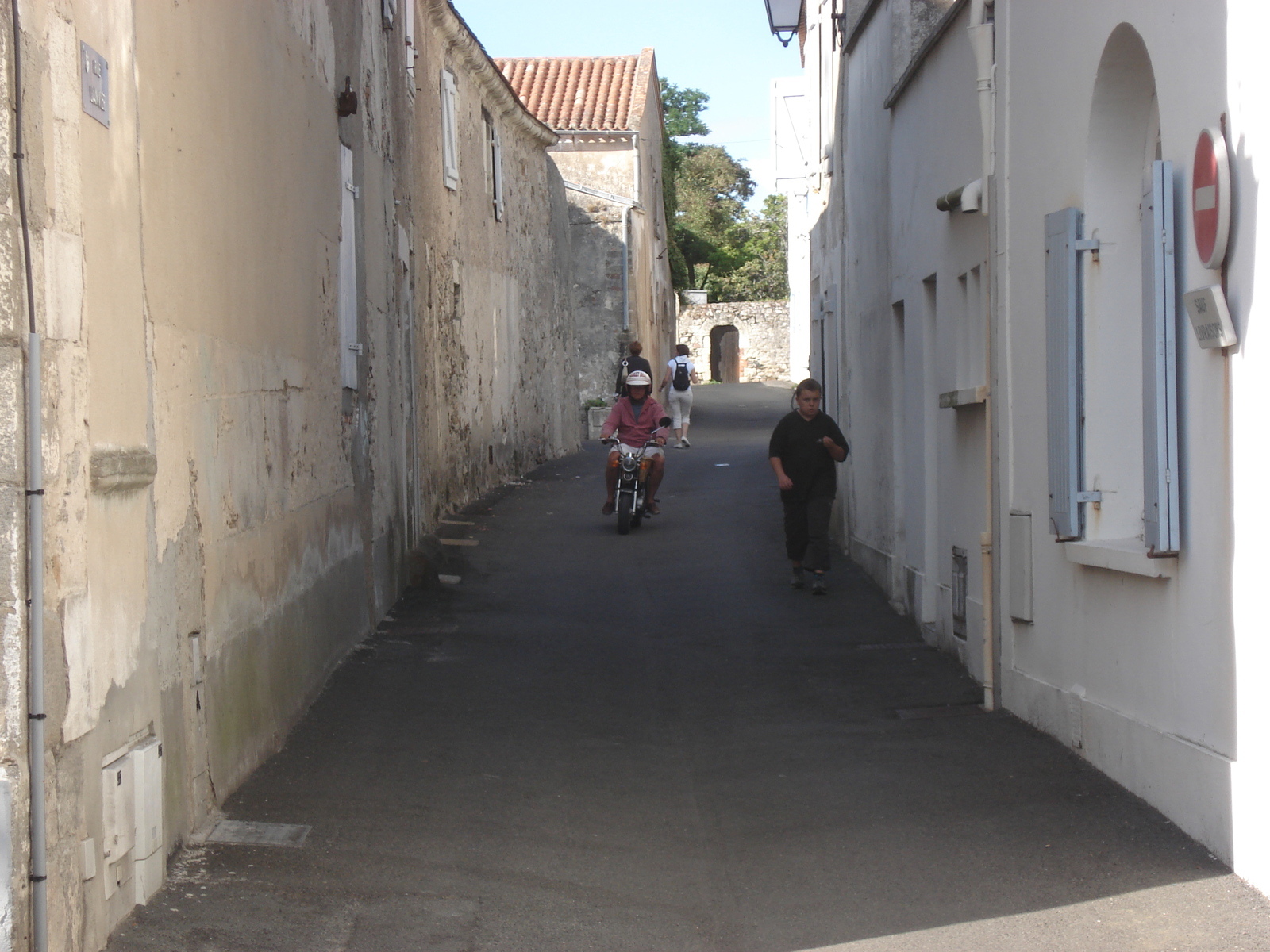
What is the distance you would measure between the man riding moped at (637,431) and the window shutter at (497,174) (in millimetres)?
5429

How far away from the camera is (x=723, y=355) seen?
56562mm

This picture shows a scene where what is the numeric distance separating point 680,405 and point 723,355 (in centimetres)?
3227

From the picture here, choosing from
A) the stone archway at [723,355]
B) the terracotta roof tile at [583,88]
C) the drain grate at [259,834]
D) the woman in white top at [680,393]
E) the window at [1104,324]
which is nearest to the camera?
the drain grate at [259,834]

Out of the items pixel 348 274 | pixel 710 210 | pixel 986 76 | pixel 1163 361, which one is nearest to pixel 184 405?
pixel 1163 361

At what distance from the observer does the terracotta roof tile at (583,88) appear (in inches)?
1201

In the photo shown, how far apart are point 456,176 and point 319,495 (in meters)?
9.36

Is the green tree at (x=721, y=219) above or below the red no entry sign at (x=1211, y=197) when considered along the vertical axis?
above

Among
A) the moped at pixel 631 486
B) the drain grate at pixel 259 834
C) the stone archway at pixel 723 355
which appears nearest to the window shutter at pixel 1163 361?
the drain grate at pixel 259 834

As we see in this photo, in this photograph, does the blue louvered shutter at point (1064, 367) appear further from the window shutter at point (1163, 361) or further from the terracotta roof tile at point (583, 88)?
the terracotta roof tile at point (583, 88)

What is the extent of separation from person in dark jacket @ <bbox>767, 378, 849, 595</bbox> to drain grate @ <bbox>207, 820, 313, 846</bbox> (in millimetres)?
6506

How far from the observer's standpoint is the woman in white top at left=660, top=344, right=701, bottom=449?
2409 centimetres

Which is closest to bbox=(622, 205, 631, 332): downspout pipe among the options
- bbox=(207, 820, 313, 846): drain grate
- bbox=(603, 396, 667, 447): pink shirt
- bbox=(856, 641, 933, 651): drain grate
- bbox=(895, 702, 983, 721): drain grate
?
bbox=(603, 396, 667, 447): pink shirt

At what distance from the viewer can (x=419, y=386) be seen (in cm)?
1380

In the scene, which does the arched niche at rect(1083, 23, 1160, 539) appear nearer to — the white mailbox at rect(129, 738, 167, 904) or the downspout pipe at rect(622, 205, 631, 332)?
the white mailbox at rect(129, 738, 167, 904)
